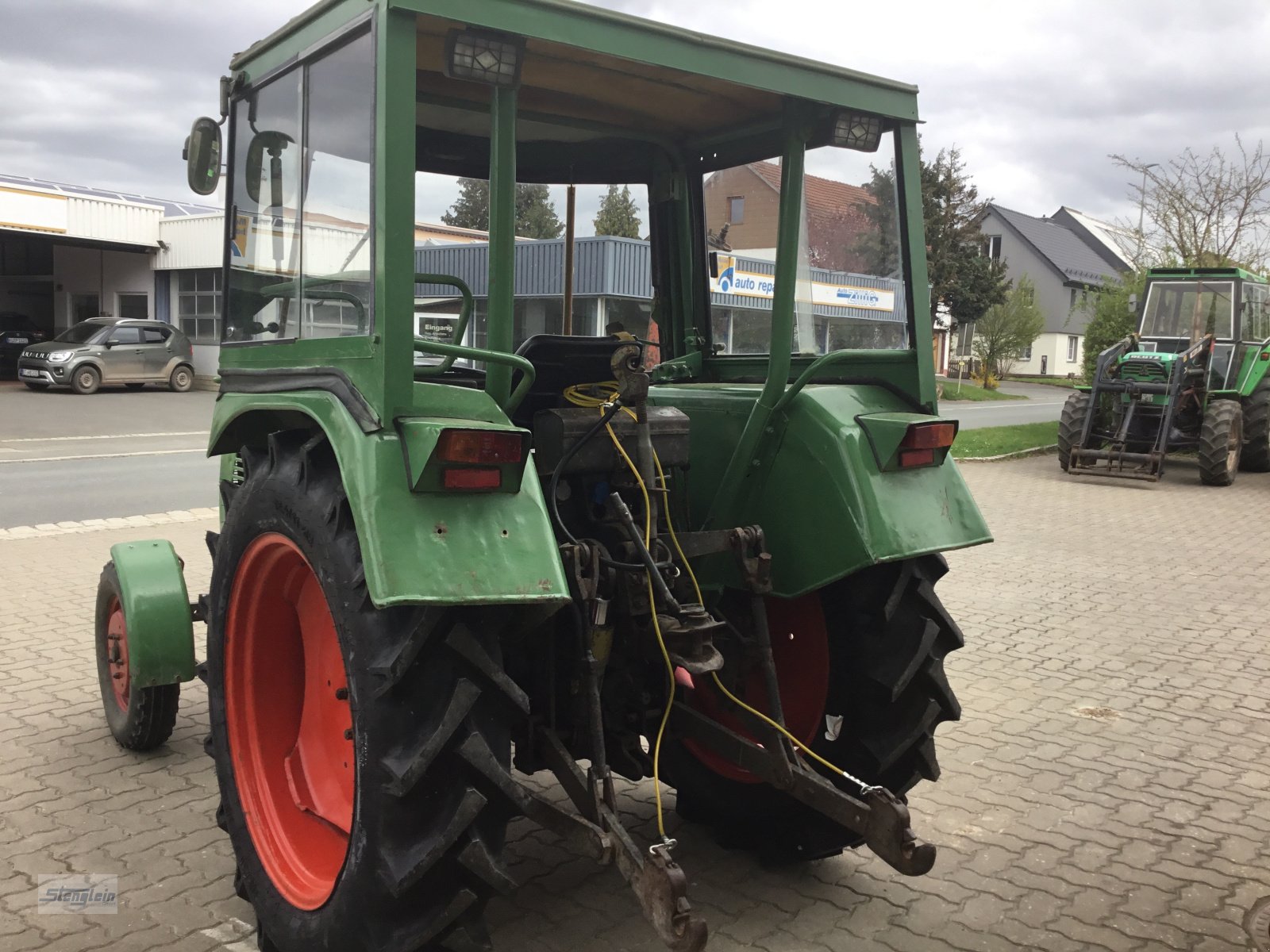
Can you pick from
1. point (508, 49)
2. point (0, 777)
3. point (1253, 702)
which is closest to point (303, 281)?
point (508, 49)

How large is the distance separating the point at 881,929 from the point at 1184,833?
1.48m

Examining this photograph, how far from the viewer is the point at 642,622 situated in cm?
296

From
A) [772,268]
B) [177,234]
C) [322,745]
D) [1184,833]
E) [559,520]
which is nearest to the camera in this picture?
[559,520]

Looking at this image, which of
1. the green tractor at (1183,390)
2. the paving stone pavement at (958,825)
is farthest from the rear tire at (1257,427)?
the paving stone pavement at (958,825)

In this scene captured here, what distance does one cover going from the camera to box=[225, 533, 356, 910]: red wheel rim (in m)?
2.95

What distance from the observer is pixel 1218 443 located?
46.7 ft

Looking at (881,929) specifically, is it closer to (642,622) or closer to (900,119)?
(642,622)

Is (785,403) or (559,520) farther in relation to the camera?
(785,403)

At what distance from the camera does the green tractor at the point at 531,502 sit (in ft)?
7.84

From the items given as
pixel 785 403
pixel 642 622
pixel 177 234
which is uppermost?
pixel 177 234

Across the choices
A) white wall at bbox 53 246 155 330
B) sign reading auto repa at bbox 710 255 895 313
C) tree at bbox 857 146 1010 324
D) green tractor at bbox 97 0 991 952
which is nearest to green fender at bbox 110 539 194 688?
green tractor at bbox 97 0 991 952

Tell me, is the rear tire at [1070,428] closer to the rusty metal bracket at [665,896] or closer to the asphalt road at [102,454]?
the asphalt road at [102,454]

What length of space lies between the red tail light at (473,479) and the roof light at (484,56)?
0.90 meters

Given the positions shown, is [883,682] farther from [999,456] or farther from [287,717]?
[999,456]
